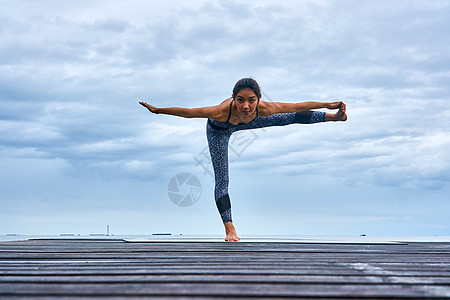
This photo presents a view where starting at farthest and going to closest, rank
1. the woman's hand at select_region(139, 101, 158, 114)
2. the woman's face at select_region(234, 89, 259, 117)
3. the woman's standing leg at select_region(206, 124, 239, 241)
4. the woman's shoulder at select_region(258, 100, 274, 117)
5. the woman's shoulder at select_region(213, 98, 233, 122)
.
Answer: the woman's standing leg at select_region(206, 124, 239, 241) → the woman's shoulder at select_region(258, 100, 274, 117) → the woman's shoulder at select_region(213, 98, 233, 122) → the woman's face at select_region(234, 89, 259, 117) → the woman's hand at select_region(139, 101, 158, 114)

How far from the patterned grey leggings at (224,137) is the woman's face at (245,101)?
24.9 inches

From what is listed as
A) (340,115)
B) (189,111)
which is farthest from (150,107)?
(340,115)

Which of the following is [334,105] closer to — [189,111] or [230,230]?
[189,111]

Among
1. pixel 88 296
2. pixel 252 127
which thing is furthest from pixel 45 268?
pixel 252 127

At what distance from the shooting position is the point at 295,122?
375 inches

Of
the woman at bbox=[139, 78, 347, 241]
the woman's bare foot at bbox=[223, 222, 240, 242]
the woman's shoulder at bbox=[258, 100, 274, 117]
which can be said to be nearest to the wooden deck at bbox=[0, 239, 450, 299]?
→ the woman at bbox=[139, 78, 347, 241]

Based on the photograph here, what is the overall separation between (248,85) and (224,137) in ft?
4.98

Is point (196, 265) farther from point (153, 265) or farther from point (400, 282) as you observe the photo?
point (400, 282)

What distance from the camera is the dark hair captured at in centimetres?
852

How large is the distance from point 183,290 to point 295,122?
740 cm

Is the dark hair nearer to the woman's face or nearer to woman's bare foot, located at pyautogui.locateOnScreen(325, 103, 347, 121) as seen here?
the woman's face

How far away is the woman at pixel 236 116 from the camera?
27.9 feet

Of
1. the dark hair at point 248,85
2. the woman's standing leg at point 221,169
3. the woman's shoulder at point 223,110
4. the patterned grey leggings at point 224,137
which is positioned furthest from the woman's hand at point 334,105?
the woman's standing leg at point 221,169

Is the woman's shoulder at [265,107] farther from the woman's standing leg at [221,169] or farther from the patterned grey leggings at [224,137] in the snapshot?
the woman's standing leg at [221,169]
